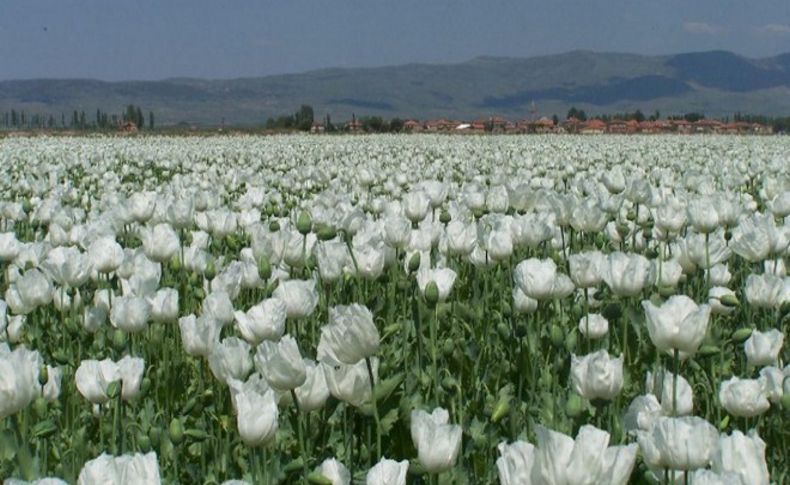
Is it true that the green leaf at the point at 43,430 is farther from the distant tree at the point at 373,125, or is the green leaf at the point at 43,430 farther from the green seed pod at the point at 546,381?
the distant tree at the point at 373,125

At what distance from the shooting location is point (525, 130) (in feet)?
225

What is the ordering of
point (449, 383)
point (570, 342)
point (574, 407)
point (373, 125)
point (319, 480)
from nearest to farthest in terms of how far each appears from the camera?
1. point (319, 480)
2. point (574, 407)
3. point (449, 383)
4. point (570, 342)
5. point (373, 125)

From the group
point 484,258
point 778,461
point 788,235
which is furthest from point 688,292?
point 778,461

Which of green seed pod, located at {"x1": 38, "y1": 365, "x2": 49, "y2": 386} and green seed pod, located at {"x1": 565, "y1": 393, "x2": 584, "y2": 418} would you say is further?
green seed pod, located at {"x1": 38, "y1": 365, "x2": 49, "y2": 386}

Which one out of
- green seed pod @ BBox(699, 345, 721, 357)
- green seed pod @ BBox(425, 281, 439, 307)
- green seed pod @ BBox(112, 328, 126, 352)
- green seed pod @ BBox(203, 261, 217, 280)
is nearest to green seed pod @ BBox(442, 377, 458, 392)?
green seed pod @ BBox(425, 281, 439, 307)

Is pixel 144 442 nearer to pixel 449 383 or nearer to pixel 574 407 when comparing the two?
pixel 449 383

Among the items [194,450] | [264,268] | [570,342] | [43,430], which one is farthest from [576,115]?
[43,430]

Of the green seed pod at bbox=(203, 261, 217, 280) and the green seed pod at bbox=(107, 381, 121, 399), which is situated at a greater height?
the green seed pod at bbox=(203, 261, 217, 280)

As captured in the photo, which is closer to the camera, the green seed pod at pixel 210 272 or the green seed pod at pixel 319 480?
the green seed pod at pixel 319 480

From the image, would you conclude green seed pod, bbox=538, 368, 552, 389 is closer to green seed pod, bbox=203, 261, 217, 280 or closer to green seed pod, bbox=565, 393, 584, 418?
green seed pod, bbox=565, 393, 584, 418

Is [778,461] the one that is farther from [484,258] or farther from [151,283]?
[151,283]

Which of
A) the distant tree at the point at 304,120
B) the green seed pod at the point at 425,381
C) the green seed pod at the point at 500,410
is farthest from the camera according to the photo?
the distant tree at the point at 304,120

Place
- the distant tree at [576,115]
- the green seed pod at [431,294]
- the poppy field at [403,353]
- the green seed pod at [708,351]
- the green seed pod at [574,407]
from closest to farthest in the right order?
the poppy field at [403,353] → the green seed pod at [574,407] → the green seed pod at [708,351] → the green seed pod at [431,294] → the distant tree at [576,115]

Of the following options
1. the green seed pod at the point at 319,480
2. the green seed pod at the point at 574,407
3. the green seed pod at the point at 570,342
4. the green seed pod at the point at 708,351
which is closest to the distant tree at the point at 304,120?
the green seed pod at the point at 570,342
